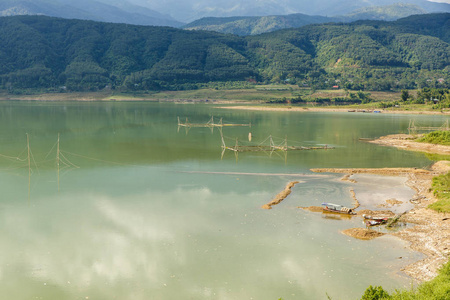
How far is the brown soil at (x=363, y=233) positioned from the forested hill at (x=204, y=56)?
348ft

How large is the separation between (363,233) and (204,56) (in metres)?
148

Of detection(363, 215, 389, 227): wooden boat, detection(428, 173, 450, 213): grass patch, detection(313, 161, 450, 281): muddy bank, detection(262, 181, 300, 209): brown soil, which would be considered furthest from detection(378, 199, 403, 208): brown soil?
detection(262, 181, 300, 209): brown soil

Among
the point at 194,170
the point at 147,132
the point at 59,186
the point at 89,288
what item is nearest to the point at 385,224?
the point at 89,288

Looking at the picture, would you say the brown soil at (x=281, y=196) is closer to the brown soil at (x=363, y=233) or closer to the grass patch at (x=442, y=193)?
the brown soil at (x=363, y=233)

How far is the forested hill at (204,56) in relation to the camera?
454 feet

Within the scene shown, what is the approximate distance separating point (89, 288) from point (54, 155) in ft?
78.3

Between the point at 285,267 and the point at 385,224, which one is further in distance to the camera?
the point at 385,224

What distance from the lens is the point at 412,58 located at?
164625 millimetres

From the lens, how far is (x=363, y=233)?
58.3 feet

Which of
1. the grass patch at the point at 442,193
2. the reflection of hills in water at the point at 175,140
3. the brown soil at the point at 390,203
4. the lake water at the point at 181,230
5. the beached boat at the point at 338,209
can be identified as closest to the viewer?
the lake water at the point at 181,230

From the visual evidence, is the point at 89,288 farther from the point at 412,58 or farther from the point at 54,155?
the point at 412,58

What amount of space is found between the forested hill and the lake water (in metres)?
96.5

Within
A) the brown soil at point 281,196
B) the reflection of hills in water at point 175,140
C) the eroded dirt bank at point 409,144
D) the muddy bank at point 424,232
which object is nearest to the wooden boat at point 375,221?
the muddy bank at point 424,232

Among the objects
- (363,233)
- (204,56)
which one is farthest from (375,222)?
(204,56)
